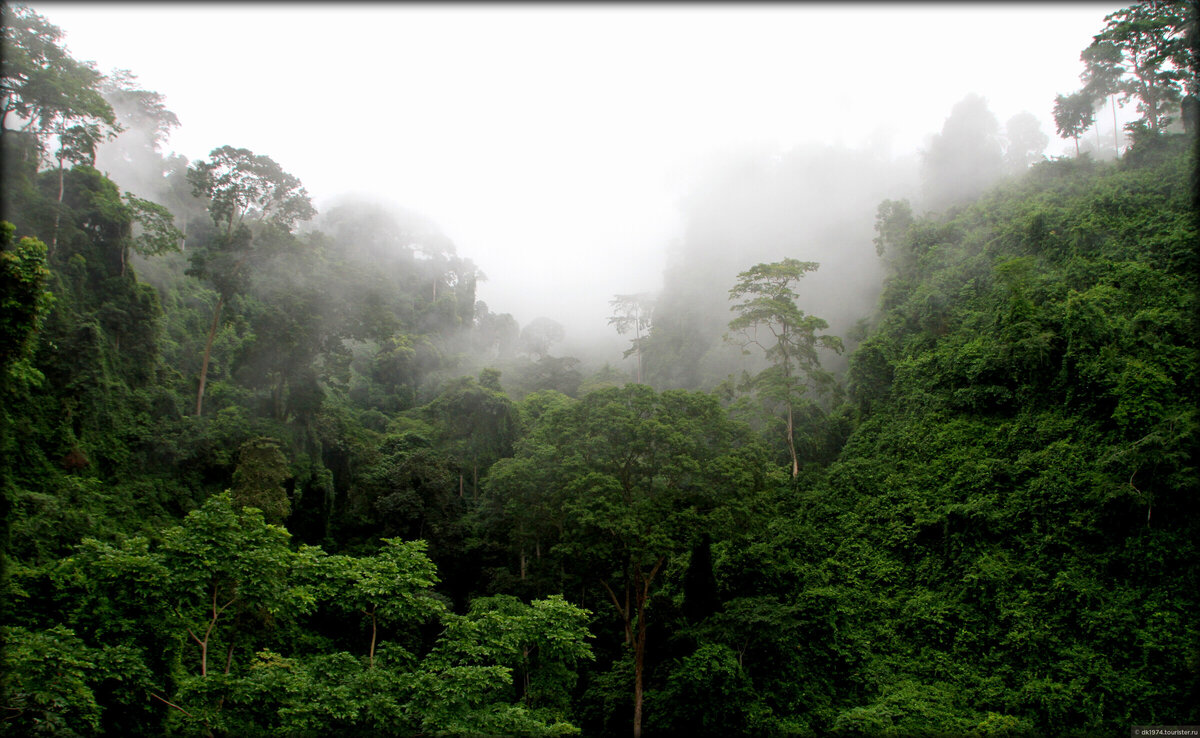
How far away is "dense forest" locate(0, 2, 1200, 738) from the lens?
9836 millimetres

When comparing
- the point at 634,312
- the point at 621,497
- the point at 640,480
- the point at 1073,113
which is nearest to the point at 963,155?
the point at 1073,113

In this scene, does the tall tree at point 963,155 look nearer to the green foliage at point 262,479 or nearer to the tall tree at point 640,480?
the tall tree at point 640,480

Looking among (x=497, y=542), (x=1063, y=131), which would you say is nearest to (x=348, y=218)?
(x=497, y=542)

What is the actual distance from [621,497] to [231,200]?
18.4 metres

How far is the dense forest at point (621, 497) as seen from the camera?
9836 mm

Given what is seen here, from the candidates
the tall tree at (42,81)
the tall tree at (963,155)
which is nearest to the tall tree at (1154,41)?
the tall tree at (963,155)

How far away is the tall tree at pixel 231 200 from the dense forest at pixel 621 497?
139 millimetres

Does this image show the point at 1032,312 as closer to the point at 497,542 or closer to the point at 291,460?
the point at 497,542

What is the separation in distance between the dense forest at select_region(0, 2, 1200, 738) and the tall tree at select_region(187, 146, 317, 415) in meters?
0.14

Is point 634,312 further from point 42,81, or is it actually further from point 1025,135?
point 42,81

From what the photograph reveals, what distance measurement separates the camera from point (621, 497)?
1526 centimetres

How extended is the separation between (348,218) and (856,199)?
132 ft

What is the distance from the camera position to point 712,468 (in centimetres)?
1502

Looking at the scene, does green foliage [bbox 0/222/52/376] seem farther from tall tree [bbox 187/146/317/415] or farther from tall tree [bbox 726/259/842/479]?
tall tree [bbox 726/259/842/479]
